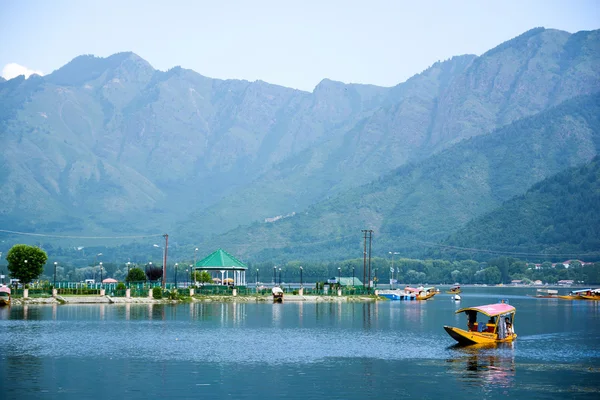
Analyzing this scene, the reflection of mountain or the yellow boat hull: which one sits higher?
the yellow boat hull

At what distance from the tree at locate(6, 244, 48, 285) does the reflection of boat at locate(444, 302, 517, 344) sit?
8639 cm

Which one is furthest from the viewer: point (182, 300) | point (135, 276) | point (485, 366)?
point (135, 276)

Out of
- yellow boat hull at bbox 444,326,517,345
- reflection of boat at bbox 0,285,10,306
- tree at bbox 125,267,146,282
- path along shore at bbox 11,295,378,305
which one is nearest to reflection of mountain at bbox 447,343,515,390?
yellow boat hull at bbox 444,326,517,345

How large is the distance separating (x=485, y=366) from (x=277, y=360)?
1626cm

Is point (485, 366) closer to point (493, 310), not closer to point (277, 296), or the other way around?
point (493, 310)

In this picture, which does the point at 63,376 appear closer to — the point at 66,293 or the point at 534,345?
the point at 534,345

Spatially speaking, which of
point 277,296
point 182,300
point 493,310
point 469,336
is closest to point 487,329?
point 493,310

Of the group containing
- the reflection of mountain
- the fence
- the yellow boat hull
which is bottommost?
the reflection of mountain

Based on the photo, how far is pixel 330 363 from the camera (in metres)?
70.5

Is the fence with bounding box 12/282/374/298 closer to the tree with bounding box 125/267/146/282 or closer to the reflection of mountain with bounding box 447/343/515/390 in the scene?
the tree with bounding box 125/267/146/282

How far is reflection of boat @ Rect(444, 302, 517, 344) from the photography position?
8481 centimetres

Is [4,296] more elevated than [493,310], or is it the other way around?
[4,296]

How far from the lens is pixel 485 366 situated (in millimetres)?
69438

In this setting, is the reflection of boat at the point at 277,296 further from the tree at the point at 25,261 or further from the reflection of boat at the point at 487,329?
the reflection of boat at the point at 487,329
